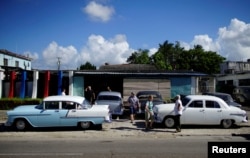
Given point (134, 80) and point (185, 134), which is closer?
point (185, 134)

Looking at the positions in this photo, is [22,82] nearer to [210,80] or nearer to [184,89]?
[184,89]

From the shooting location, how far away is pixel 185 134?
15141 millimetres

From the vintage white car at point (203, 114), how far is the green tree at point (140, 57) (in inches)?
2182

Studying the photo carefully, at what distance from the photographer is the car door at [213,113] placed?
16.8 meters

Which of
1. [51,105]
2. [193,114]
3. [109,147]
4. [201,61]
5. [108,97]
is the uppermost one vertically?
[201,61]

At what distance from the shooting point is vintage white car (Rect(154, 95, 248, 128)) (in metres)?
16.7

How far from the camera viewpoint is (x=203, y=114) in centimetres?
1672

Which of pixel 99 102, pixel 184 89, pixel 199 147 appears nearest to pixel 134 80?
pixel 184 89

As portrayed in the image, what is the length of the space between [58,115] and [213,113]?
768 centimetres

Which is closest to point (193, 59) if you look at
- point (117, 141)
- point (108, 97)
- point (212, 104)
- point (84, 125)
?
point (108, 97)

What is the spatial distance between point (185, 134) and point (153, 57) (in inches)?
2265

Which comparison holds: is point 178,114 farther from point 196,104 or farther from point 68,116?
point 68,116

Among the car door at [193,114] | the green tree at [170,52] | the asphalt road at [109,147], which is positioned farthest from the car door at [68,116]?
the green tree at [170,52]

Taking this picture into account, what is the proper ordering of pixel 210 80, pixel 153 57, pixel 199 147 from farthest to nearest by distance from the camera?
pixel 153 57
pixel 210 80
pixel 199 147
